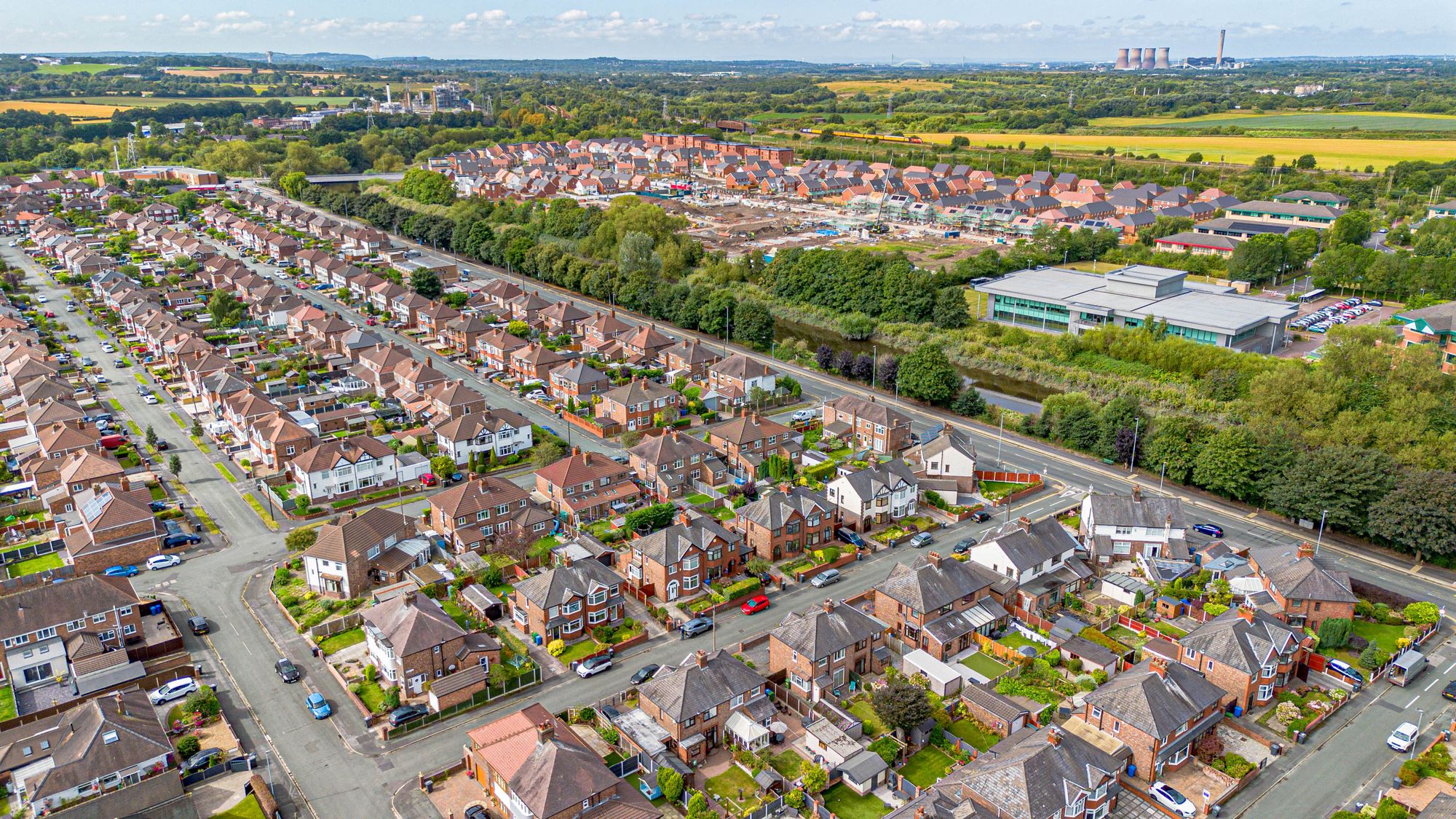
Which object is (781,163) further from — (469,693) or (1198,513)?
(469,693)

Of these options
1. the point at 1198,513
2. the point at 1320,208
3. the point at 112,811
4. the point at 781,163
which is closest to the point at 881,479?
the point at 1198,513

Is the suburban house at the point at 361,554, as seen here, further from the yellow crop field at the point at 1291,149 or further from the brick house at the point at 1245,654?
the yellow crop field at the point at 1291,149

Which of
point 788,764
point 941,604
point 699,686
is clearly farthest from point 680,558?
point 788,764

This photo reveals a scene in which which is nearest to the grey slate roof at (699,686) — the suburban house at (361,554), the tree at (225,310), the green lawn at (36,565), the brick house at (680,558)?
the brick house at (680,558)

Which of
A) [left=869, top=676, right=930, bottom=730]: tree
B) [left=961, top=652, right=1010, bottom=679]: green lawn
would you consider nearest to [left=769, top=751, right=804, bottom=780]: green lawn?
[left=869, top=676, right=930, bottom=730]: tree

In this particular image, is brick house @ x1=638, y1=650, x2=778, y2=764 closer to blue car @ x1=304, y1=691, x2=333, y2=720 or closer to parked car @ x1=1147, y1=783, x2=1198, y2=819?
blue car @ x1=304, y1=691, x2=333, y2=720

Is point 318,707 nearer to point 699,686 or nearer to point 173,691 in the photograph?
point 173,691
